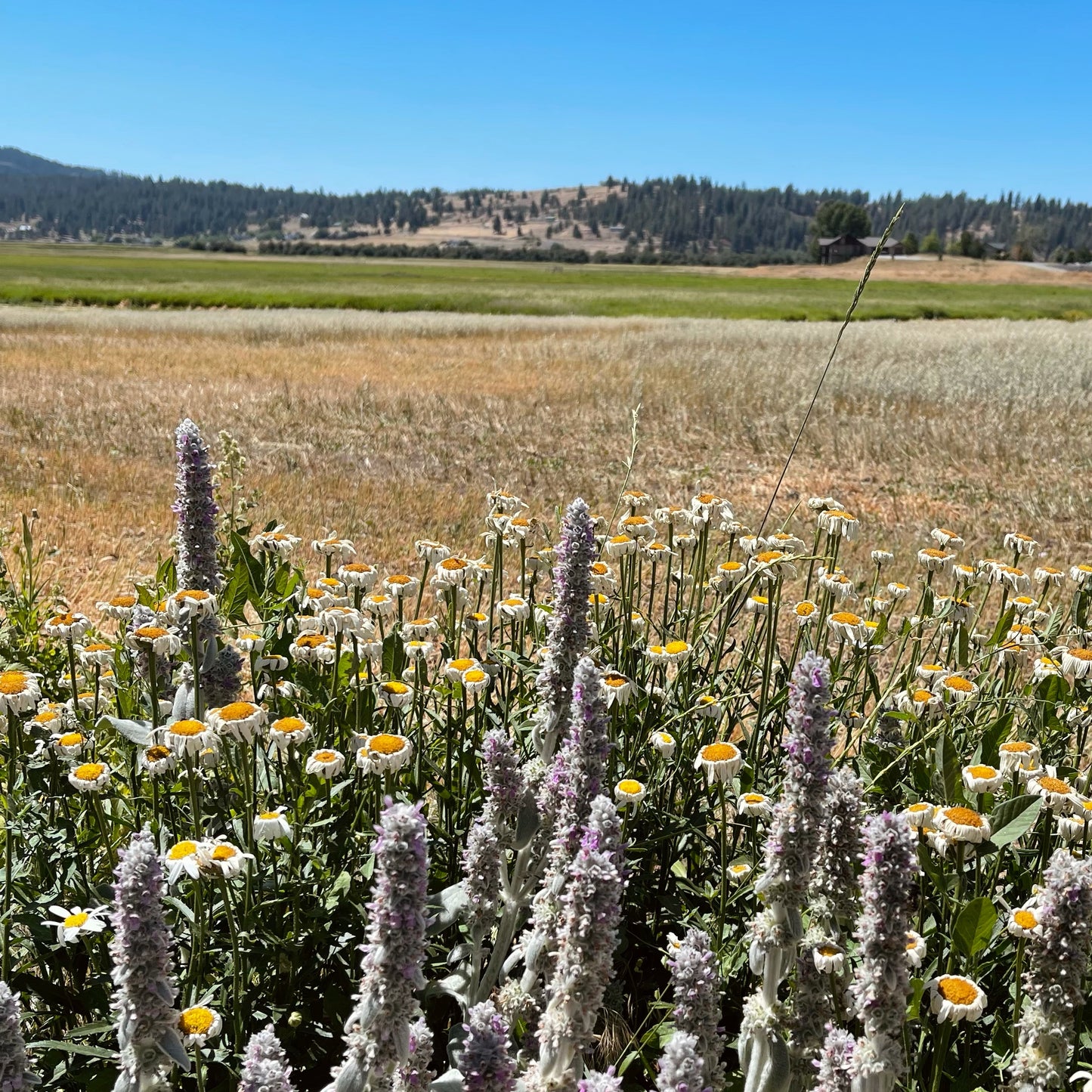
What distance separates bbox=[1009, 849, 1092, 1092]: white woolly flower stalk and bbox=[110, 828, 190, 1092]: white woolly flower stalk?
1.52m

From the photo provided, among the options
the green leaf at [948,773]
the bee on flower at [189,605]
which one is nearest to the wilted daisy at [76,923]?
the bee on flower at [189,605]

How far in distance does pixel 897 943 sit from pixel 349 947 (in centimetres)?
183

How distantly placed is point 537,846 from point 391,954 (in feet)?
2.72

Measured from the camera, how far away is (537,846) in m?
2.26

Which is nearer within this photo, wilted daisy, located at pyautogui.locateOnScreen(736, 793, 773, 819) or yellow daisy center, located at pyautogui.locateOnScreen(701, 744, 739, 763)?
yellow daisy center, located at pyautogui.locateOnScreen(701, 744, 739, 763)

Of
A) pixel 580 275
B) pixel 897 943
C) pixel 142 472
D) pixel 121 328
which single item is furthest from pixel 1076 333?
pixel 580 275

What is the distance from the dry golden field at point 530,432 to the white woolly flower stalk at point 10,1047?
618cm

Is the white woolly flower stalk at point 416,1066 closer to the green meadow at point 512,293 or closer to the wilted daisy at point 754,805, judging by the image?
the wilted daisy at point 754,805

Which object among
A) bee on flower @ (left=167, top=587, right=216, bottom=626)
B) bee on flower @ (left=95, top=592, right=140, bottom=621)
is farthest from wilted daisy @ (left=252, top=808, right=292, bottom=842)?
bee on flower @ (left=95, top=592, right=140, bottom=621)

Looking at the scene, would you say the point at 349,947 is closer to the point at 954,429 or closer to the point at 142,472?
the point at 142,472

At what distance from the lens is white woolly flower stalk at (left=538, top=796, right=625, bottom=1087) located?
1.46m

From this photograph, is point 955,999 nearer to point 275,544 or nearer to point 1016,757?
point 1016,757

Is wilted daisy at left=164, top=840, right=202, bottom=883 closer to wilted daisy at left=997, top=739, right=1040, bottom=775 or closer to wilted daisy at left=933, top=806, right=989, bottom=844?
wilted daisy at left=933, top=806, right=989, bottom=844

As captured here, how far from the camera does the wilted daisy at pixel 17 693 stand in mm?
2586
